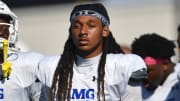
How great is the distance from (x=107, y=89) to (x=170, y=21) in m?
6.30

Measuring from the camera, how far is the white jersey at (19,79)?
4.54 m

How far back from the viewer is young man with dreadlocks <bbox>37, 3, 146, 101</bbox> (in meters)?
4.30

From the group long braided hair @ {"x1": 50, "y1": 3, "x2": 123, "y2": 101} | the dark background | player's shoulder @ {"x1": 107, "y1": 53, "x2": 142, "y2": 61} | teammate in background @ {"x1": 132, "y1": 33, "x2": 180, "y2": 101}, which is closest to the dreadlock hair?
teammate in background @ {"x1": 132, "y1": 33, "x2": 180, "y2": 101}

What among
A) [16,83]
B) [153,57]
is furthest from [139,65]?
[153,57]

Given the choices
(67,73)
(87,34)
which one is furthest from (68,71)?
(87,34)

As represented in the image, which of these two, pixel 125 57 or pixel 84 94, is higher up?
pixel 125 57

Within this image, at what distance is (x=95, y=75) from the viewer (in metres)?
4.36

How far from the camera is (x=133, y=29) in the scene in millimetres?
10727

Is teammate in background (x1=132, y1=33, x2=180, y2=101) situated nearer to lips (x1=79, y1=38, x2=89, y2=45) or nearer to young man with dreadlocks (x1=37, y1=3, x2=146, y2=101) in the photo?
young man with dreadlocks (x1=37, y1=3, x2=146, y2=101)

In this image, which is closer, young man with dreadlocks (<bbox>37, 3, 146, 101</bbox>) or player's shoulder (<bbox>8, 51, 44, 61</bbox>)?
young man with dreadlocks (<bbox>37, 3, 146, 101</bbox>)

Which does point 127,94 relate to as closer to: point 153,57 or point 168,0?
point 153,57

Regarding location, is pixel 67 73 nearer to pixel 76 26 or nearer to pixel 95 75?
pixel 95 75

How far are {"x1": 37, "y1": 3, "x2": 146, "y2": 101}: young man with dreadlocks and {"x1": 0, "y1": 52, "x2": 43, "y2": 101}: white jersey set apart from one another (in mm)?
132

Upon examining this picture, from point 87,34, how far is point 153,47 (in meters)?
1.62
